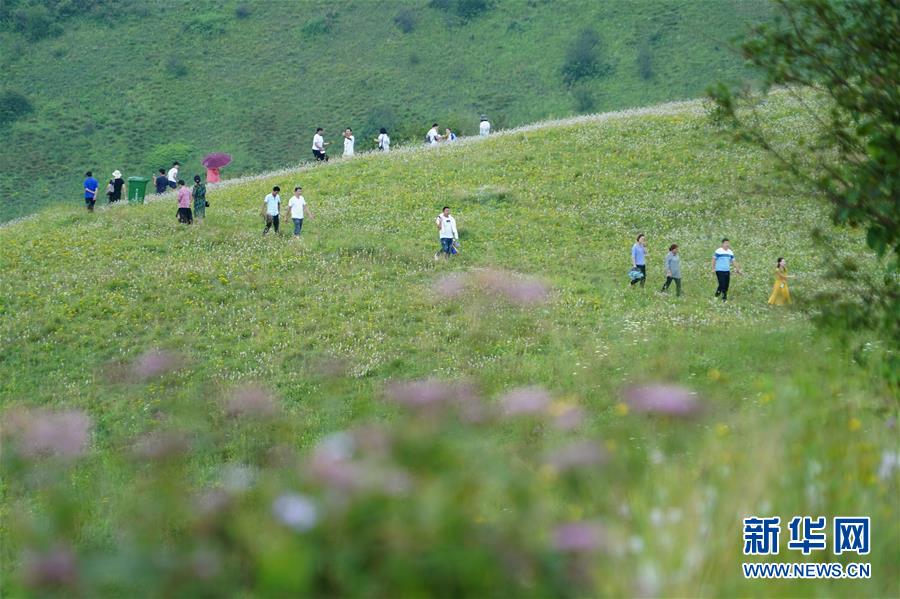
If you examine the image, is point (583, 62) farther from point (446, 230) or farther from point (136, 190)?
point (446, 230)

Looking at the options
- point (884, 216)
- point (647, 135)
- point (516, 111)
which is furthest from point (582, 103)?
point (884, 216)

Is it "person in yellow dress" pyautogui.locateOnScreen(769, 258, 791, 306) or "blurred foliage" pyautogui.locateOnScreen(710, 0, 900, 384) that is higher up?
"blurred foliage" pyautogui.locateOnScreen(710, 0, 900, 384)

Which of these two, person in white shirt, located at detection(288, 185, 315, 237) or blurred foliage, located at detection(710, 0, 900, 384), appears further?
person in white shirt, located at detection(288, 185, 315, 237)

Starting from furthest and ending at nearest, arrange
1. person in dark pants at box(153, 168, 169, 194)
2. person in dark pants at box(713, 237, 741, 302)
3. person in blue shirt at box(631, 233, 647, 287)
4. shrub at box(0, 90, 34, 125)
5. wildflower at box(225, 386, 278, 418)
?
1. shrub at box(0, 90, 34, 125)
2. person in dark pants at box(153, 168, 169, 194)
3. person in blue shirt at box(631, 233, 647, 287)
4. person in dark pants at box(713, 237, 741, 302)
5. wildflower at box(225, 386, 278, 418)

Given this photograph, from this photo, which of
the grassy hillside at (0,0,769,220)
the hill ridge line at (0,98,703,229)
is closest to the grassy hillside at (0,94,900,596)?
the hill ridge line at (0,98,703,229)

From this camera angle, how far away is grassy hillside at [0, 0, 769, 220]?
253 ft

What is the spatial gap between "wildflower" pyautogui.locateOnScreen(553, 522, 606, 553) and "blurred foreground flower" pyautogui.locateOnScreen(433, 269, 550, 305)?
5656 millimetres

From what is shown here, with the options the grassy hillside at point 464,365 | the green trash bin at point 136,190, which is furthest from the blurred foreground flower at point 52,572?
the green trash bin at point 136,190

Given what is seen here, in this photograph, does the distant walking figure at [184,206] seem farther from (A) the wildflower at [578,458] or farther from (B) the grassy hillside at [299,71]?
(B) the grassy hillside at [299,71]

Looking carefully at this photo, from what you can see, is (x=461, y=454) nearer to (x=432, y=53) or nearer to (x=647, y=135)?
(x=647, y=135)

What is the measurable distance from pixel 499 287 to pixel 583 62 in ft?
235

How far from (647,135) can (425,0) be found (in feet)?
188

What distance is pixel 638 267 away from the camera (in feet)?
85.3

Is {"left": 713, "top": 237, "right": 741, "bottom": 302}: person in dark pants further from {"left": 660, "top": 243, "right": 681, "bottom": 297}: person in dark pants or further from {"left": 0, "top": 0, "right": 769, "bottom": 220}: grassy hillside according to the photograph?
{"left": 0, "top": 0, "right": 769, "bottom": 220}: grassy hillside
